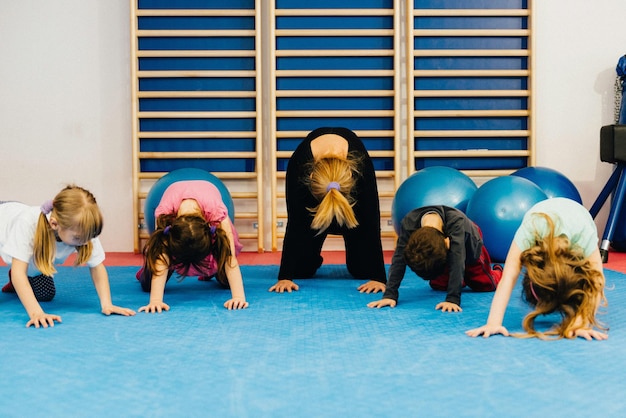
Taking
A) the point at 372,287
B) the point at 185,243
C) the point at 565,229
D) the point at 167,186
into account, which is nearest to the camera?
the point at 565,229

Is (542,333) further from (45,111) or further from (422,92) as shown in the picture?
(45,111)

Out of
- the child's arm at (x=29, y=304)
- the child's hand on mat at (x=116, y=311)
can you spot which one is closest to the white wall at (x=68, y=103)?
the child's hand on mat at (x=116, y=311)

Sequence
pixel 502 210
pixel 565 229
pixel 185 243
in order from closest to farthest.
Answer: pixel 565 229
pixel 185 243
pixel 502 210

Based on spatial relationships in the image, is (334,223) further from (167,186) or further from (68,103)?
(68,103)

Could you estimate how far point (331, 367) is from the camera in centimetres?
191

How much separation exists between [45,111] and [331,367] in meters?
4.10

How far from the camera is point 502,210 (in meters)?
4.05

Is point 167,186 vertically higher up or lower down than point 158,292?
higher up

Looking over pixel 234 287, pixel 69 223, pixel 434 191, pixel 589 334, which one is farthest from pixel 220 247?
pixel 434 191

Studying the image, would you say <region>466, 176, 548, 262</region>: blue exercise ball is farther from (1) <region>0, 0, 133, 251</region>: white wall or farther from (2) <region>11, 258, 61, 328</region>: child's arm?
(1) <region>0, 0, 133, 251</region>: white wall

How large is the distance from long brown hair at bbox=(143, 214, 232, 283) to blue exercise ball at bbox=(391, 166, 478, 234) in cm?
173

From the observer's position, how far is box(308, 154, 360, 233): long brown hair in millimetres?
2947

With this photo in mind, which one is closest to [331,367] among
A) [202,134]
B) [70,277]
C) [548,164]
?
[70,277]

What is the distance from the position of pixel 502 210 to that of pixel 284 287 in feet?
4.98
